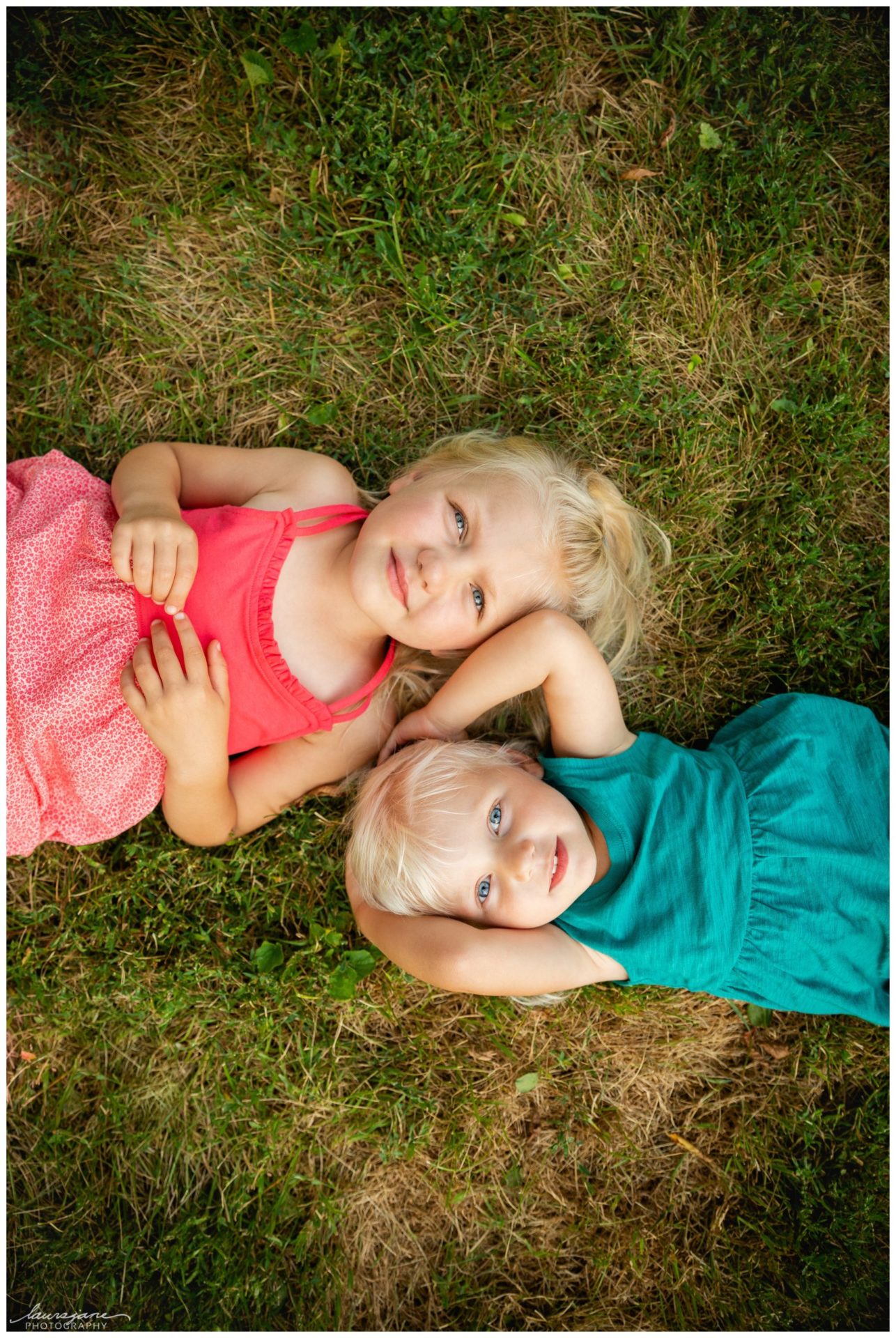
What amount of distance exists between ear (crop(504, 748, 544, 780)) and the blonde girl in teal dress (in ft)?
0.04

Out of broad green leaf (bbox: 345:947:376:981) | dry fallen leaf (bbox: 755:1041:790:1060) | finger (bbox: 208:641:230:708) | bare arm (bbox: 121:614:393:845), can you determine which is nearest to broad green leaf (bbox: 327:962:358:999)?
broad green leaf (bbox: 345:947:376:981)

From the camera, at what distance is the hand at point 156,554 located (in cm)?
284

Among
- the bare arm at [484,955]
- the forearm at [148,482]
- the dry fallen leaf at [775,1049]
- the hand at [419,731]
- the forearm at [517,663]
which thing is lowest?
the dry fallen leaf at [775,1049]

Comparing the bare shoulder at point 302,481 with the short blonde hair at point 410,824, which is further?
the bare shoulder at point 302,481

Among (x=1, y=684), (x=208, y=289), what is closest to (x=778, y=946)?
(x=1, y=684)

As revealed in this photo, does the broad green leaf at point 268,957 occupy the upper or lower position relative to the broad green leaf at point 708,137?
lower

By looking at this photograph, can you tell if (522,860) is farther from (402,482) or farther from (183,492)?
(183,492)

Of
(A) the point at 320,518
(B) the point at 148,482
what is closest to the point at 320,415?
(A) the point at 320,518

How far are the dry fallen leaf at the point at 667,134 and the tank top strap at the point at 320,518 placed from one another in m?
1.87

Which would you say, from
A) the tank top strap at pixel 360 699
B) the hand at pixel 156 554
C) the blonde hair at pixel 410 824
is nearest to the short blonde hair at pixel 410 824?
the blonde hair at pixel 410 824

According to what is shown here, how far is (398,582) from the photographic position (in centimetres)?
278

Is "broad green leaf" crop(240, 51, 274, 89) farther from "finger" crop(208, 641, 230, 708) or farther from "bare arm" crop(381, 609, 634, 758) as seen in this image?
"bare arm" crop(381, 609, 634, 758)

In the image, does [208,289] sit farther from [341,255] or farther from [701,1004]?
[701,1004]

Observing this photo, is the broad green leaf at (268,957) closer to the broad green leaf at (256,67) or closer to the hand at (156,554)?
the hand at (156,554)
